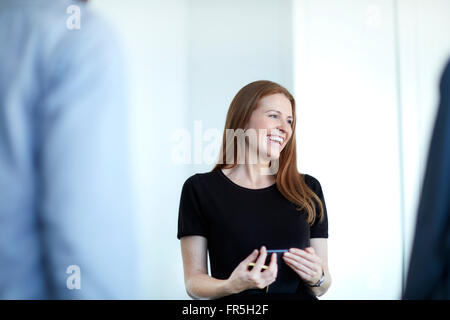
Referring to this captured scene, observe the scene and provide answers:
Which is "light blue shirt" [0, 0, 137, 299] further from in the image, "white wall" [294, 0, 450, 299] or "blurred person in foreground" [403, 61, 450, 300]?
"blurred person in foreground" [403, 61, 450, 300]

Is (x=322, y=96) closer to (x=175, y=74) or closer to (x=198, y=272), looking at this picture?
(x=175, y=74)

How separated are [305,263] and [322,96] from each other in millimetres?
655

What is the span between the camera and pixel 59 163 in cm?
146

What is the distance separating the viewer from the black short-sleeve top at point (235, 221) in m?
1.18

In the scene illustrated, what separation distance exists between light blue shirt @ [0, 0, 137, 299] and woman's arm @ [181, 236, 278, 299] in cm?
35

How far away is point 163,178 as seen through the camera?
1491mm

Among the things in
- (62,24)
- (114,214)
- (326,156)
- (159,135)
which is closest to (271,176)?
(326,156)

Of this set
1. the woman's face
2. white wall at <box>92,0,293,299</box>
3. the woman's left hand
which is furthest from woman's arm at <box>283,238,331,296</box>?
white wall at <box>92,0,293,299</box>

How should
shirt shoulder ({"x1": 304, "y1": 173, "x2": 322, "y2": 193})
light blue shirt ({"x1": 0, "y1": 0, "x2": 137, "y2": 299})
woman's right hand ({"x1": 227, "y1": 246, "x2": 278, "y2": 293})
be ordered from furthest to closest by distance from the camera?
light blue shirt ({"x1": 0, "y1": 0, "x2": 137, "y2": 299}) → shirt shoulder ({"x1": 304, "y1": 173, "x2": 322, "y2": 193}) → woman's right hand ({"x1": 227, "y1": 246, "x2": 278, "y2": 293})

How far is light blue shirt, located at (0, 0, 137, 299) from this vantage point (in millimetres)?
1426

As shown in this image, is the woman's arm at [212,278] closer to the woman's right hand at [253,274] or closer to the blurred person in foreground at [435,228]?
the woman's right hand at [253,274]

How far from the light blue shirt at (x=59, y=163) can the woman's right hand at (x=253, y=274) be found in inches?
19.7

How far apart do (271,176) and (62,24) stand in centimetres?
83

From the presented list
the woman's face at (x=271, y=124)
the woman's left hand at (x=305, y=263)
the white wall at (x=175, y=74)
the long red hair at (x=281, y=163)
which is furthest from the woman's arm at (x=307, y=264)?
the white wall at (x=175, y=74)
